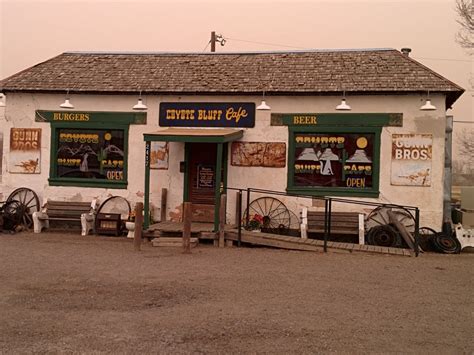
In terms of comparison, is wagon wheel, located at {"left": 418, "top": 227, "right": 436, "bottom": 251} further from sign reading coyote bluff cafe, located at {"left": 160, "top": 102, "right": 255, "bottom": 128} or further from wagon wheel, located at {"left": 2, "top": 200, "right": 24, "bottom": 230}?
wagon wheel, located at {"left": 2, "top": 200, "right": 24, "bottom": 230}

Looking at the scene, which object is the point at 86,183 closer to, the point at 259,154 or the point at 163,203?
the point at 163,203

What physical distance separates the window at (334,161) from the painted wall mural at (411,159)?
1.48 feet

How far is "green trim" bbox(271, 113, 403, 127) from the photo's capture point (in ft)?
40.8

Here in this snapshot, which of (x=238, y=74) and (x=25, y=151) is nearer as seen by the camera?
(x=238, y=74)

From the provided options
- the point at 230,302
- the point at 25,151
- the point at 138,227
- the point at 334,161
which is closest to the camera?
Result: the point at 230,302

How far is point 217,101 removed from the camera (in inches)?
524

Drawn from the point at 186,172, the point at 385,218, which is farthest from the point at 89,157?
the point at 385,218

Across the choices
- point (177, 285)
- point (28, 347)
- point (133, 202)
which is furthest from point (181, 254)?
point (28, 347)

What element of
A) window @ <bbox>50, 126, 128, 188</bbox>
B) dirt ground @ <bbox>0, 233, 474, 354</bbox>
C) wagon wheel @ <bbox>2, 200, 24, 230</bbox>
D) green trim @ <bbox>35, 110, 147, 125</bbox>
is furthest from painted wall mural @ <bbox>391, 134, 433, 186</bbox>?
wagon wheel @ <bbox>2, 200, 24, 230</bbox>

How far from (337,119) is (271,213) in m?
2.89

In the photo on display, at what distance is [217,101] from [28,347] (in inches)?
367

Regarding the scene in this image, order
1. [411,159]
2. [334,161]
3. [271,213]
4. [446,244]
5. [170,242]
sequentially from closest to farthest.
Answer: [170,242], [446,244], [411,159], [334,161], [271,213]

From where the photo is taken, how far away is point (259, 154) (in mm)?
13078

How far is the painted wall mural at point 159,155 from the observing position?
13.5 m
